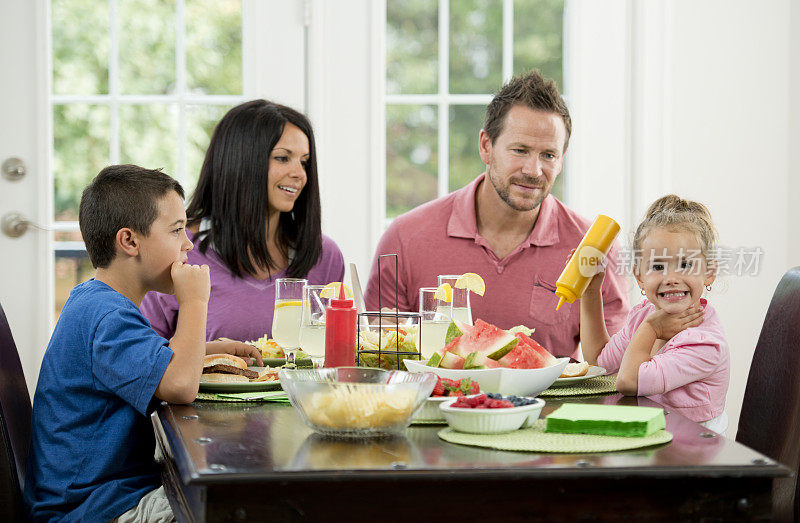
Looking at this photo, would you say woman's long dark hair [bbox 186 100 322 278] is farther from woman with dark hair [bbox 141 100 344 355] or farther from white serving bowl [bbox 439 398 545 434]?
white serving bowl [bbox 439 398 545 434]

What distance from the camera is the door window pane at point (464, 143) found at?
3223 mm

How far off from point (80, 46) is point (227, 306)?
4.33 ft

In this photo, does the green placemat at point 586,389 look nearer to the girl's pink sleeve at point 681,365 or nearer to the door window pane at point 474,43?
the girl's pink sleeve at point 681,365

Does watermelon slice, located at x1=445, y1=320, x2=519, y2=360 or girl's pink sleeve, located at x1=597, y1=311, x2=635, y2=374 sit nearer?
watermelon slice, located at x1=445, y1=320, x2=519, y2=360

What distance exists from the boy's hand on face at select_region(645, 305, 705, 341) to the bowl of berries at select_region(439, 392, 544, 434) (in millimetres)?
612

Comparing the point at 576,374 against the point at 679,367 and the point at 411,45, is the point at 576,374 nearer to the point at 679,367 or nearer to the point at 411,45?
the point at 679,367

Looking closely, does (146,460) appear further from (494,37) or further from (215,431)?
(494,37)

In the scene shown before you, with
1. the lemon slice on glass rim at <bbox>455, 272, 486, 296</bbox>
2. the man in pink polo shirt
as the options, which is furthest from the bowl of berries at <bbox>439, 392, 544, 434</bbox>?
the man in pink polo shirt

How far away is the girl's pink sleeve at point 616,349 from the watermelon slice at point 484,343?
1.65 feet

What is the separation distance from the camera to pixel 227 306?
7.66 feet

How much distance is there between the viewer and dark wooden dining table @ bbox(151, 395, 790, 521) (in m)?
0.96

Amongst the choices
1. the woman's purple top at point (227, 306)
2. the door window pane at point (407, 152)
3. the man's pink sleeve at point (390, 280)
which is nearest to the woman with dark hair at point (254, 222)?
the woman's purple top at point (227, 306)

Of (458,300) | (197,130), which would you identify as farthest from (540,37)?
(458,300)

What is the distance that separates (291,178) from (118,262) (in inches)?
32.9
